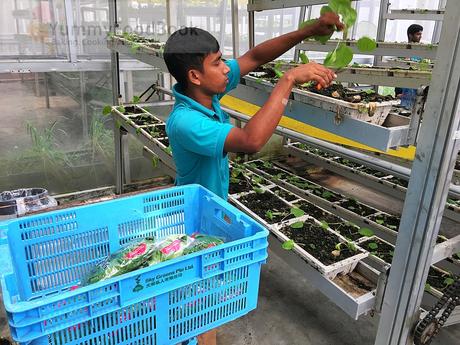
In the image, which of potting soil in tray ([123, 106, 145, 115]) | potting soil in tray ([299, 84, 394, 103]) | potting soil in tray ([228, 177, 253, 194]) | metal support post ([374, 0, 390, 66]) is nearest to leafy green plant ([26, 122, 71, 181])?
potting soil in tray ([123, 106, 145, 115])

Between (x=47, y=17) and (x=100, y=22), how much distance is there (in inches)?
16.5

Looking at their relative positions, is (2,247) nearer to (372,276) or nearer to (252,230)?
(252,230)

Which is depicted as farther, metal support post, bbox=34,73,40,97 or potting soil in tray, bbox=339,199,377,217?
metal support post, bbox=34,73,40,97

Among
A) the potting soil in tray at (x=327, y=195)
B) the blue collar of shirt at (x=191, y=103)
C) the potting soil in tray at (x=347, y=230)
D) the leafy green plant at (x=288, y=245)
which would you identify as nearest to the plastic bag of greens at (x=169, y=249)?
the blue collar of shirt at (x=191, y=103)

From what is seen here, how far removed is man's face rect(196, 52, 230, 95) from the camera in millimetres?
1311

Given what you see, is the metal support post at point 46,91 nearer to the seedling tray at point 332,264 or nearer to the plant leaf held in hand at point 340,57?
the seedling tray at point 332,264

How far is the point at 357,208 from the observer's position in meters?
2.70

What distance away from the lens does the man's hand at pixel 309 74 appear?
1221 millimetres

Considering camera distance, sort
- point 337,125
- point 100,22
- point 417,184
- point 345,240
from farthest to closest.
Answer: point 100,22 → point 345,240 → point 337,125 → point 417,184

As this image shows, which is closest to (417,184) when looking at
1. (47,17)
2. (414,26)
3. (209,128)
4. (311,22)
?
(209,128)

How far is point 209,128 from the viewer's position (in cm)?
121

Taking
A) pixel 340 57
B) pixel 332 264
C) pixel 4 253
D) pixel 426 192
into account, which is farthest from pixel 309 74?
pixel 4 253

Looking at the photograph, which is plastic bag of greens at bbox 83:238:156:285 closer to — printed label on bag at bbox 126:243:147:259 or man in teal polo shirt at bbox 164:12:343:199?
printed label on bag at bbox 126:243:147:259

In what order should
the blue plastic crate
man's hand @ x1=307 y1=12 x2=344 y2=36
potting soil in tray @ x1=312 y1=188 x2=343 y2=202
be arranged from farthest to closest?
potting soil in tray @ x1=312 y1=188 x2=343 y2=202
man's hand @ x1=307 y1=12 x2=344 y2=36
the blue plastic crate
